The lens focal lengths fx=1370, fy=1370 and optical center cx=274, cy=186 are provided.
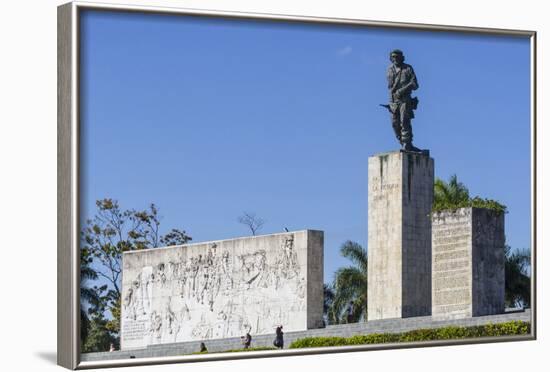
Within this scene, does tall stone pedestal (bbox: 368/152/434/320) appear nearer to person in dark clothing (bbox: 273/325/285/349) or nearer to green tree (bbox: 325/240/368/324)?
person in dark clothing (bbox: 273/325/285/349)

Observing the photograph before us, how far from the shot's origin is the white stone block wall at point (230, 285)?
74.5ft

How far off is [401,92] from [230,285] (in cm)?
468

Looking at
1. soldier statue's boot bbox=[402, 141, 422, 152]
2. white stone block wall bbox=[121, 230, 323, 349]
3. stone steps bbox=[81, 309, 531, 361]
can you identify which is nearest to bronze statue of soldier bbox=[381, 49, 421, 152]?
soldier statue's boot bbox=[402, 141, 422, 152]

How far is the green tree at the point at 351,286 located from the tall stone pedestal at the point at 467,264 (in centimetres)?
766

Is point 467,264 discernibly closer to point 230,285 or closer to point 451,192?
point 230,285

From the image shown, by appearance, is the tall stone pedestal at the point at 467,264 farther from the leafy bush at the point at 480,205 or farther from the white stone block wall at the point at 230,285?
the white stone block wall at the point at 230,285

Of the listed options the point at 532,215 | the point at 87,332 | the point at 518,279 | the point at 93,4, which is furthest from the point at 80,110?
the point at 518,279

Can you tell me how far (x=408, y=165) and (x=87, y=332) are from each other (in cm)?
798

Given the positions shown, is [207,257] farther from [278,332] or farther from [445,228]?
[445,228]

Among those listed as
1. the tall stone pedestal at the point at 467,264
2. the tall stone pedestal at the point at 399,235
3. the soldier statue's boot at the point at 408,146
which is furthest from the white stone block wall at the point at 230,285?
the soldier statue's boot at the point at 408,146

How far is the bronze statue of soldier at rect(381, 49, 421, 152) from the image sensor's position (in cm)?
2416

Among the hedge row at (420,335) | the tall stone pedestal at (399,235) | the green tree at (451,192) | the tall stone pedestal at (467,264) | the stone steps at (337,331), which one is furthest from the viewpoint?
the green tree at (451,192)

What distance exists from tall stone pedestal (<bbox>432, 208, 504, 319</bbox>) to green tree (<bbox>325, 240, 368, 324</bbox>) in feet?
25.1

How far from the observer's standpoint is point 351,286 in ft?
106
